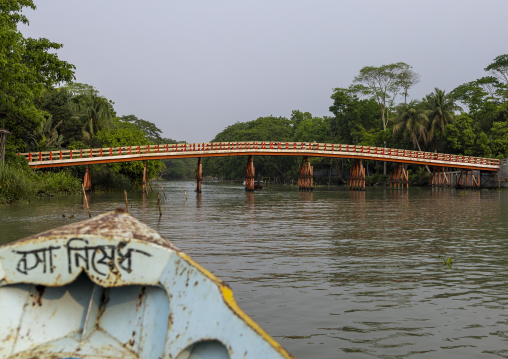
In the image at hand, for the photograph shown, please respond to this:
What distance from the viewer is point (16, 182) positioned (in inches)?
826

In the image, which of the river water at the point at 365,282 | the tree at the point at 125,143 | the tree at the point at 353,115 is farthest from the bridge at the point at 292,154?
the river water at the point at 365,282

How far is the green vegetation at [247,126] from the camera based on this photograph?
22.4m

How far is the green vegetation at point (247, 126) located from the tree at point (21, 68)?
2.0 inches

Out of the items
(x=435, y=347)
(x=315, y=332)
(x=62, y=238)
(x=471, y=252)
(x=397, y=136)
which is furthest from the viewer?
(x=397, y=136)

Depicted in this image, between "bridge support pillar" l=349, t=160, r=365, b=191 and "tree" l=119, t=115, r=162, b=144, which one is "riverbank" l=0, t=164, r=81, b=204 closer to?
"bridge support pillar" l=349, t=160, r=365, b=191

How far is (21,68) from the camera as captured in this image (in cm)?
2078

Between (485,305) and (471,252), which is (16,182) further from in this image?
(485,305)

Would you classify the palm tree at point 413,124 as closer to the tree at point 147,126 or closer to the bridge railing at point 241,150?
the bridge railing at point 241,150

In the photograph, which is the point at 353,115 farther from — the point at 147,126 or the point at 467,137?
the point at 147,126

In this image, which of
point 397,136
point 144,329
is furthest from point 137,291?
point 397,136

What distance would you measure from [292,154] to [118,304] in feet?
124

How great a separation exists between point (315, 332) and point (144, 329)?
6.97 ft

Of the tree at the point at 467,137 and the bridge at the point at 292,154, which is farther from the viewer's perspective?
the tree at the point at 467,137

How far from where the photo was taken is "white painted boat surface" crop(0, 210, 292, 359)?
2.96m
